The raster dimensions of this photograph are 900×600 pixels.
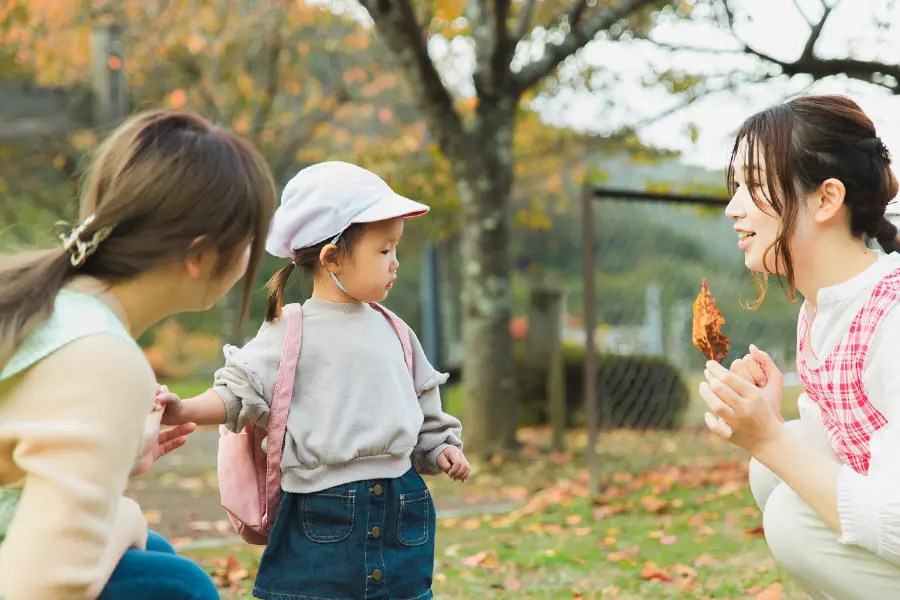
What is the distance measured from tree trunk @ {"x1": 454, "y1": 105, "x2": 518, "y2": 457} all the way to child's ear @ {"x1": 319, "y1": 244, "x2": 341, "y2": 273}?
4408 mm

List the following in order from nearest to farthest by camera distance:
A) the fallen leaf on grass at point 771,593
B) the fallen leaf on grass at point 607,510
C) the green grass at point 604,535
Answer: the fallen leaf on grass at point 771,593 → the green grass at point 604,535 → the fallen leaf on grass at point 607,510

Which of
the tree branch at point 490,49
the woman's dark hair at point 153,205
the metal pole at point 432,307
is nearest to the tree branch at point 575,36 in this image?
the tree branch at point 490,49

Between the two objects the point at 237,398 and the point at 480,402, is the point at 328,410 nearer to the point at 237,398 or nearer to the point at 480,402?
the point at 237,398

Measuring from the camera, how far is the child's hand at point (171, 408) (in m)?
2.09

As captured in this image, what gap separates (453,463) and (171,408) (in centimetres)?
69

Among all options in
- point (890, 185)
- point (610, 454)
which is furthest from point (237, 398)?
point (610, 454)

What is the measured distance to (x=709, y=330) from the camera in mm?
2203

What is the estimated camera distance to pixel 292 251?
245cm

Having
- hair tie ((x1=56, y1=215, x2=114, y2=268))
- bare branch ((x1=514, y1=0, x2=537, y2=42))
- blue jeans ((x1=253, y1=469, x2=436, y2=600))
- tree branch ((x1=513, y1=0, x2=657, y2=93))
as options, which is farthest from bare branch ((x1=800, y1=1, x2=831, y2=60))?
hair tie ((x1=56, y1=215, x2=114, y2=268))

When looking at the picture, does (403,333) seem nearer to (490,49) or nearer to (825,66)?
(490,49)

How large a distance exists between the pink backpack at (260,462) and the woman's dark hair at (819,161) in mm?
1109

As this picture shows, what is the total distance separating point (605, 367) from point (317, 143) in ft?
19.1

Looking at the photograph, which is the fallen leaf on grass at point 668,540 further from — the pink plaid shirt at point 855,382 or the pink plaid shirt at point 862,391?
the pink plaid shirt at point 855,382

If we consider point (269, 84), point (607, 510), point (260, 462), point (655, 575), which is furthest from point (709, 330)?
point (269, 84)
